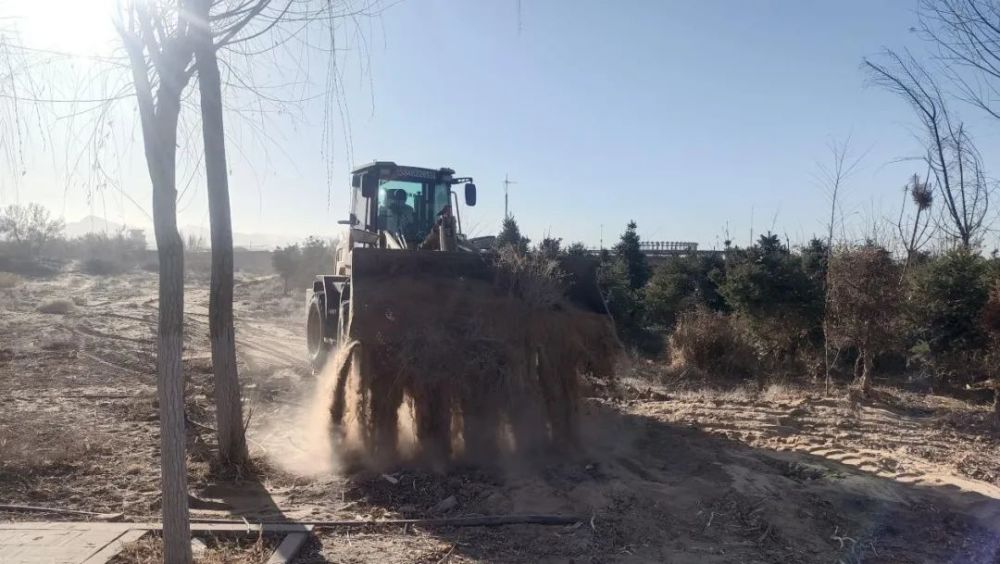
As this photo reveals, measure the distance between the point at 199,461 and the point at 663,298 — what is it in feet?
55.0

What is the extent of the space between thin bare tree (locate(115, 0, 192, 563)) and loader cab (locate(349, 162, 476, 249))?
6.58 metres

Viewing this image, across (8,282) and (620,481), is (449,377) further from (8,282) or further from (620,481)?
(8,282)

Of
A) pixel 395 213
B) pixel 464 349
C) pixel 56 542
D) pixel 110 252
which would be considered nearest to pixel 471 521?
pixel 464 349

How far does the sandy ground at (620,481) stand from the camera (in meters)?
5.23

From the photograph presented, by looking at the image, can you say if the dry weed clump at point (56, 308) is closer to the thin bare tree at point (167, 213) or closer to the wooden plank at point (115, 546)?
the wooden plank at point (115, 546)

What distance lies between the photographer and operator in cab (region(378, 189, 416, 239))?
440 inches

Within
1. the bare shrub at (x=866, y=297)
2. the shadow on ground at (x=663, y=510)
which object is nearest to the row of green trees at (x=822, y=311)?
the bare shrub at (x=866, y=297)

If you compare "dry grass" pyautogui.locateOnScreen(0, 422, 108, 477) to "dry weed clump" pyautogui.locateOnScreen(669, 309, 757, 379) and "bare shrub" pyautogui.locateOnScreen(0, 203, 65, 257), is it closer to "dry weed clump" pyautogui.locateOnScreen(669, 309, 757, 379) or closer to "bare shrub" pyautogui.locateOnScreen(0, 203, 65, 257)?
"dry weed clump" pyautogui.locateOnScreen(669, 309, 757, 379)

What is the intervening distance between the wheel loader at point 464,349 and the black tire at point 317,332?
2581 mm

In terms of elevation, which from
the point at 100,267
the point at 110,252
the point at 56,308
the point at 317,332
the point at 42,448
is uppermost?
the point at 110,252

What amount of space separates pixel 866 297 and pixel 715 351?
4918mm

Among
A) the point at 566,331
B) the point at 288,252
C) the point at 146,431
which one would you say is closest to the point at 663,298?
the point at 566,331

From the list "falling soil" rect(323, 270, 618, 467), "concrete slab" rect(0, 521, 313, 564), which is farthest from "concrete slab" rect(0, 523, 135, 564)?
"falling soil" rect(323, 270, 618, 467)

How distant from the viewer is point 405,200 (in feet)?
37.1
